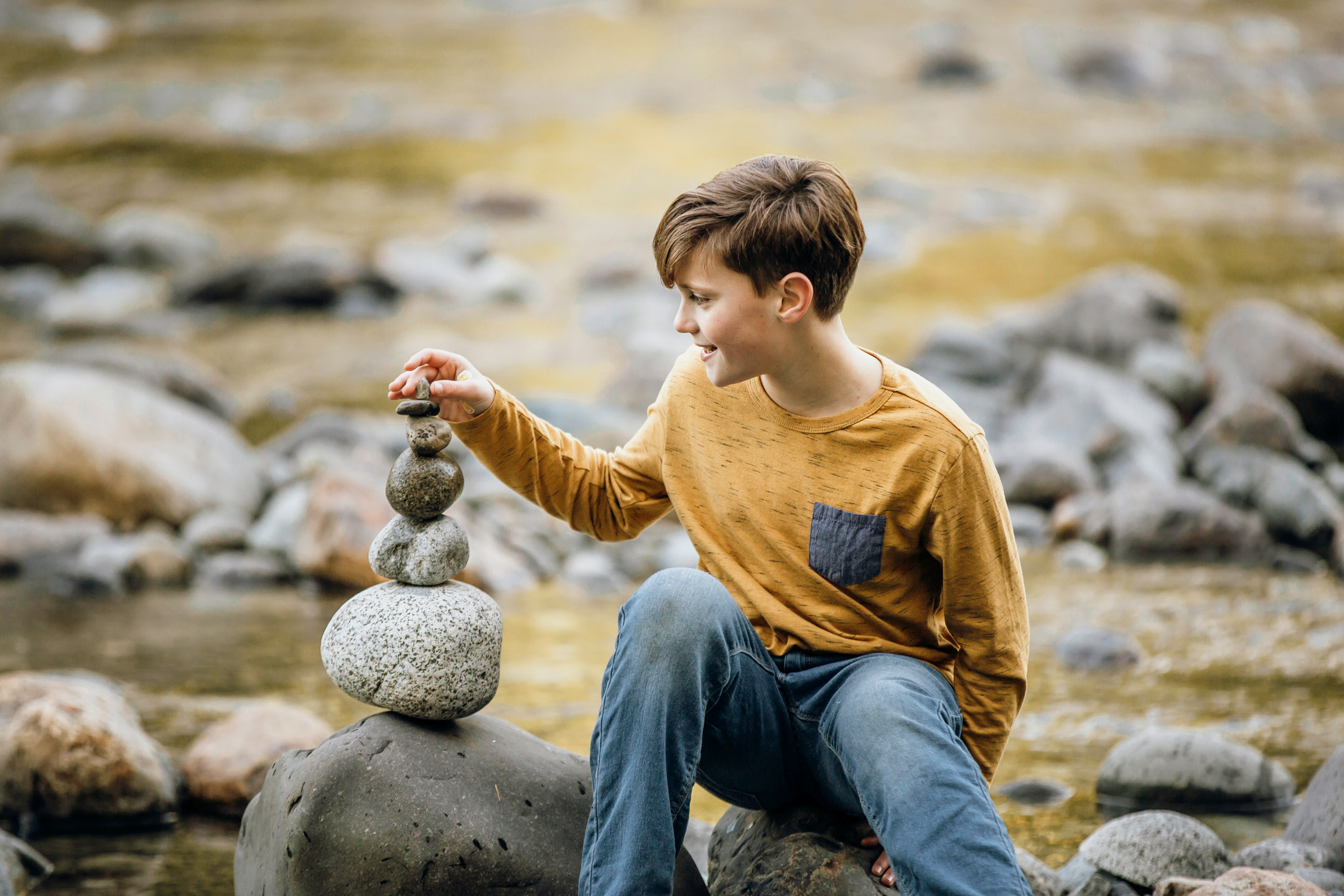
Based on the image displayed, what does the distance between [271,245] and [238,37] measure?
9.36 m

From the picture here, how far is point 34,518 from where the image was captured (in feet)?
23.6

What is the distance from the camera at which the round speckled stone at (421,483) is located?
2977 mm

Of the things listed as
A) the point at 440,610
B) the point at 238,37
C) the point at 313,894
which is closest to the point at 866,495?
the point at 440,610

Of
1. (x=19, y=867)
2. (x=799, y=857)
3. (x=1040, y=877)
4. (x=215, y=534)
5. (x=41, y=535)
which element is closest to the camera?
(x=799, y=857)

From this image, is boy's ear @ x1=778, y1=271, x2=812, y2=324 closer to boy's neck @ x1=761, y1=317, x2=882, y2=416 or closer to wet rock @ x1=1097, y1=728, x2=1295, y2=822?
boy's neck @ x1=761, y1=317, x2=882, y2=416

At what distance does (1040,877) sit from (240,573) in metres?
4.75

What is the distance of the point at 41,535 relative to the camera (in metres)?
7.06

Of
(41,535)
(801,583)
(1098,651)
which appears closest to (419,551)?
(801,583)

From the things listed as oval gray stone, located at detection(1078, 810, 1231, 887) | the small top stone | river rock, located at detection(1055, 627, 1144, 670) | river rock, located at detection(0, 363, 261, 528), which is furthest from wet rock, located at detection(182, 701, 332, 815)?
river rock, located at detection(0, 363, 261, 528)

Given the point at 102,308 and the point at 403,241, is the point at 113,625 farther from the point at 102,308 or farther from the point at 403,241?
the point at 403,241

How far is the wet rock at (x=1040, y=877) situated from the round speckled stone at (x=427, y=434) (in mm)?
1704

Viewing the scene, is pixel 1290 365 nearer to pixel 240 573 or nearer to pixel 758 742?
pixel 240 573

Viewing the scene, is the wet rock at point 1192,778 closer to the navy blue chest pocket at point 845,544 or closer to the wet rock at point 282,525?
the navy blue chest pocket at point 845,544

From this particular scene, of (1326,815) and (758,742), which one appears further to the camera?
(1326,815)
